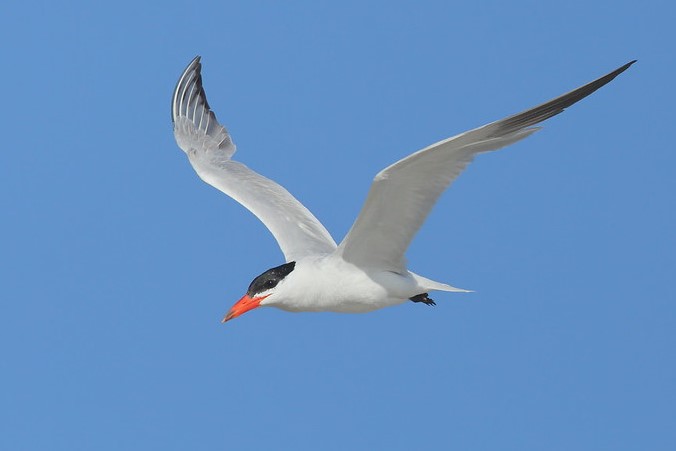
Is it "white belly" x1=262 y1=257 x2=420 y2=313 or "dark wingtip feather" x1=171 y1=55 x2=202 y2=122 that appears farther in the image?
"dark wingtip feather" x1=171 y1=55 x2=202 y2=122

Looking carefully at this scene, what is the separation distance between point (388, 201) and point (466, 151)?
0.68m

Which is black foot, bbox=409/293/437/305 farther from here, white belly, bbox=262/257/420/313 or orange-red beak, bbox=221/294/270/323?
orange-red beak, bbox=221/294/270/323

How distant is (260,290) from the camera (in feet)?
26.9

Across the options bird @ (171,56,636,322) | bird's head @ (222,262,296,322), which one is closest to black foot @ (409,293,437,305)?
bird @ (171,56,636,322)

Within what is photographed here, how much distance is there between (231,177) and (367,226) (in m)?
2.78

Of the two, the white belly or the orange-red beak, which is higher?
the white belly

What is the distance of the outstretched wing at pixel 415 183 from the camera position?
7.01 m

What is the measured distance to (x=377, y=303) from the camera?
27.1ft

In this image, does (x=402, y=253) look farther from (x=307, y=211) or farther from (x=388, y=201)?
(x=307, y=211)

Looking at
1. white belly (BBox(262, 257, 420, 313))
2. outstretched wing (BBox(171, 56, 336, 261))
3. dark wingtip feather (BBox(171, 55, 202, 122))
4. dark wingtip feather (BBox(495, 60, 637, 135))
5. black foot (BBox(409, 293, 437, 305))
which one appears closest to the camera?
dark wingtip feather (BBox(495, 60, 637, 135))

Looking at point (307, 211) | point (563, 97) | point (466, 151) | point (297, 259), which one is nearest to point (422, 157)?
point (466, 151)

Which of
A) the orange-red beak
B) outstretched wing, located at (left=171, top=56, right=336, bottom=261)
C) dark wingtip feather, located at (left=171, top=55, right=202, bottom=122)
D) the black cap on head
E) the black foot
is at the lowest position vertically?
the orange-red beak

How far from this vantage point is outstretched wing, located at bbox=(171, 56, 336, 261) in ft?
30.9

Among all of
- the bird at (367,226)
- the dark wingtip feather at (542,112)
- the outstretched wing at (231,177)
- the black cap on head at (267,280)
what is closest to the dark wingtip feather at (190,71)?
the outstretched wing at (231,177)
